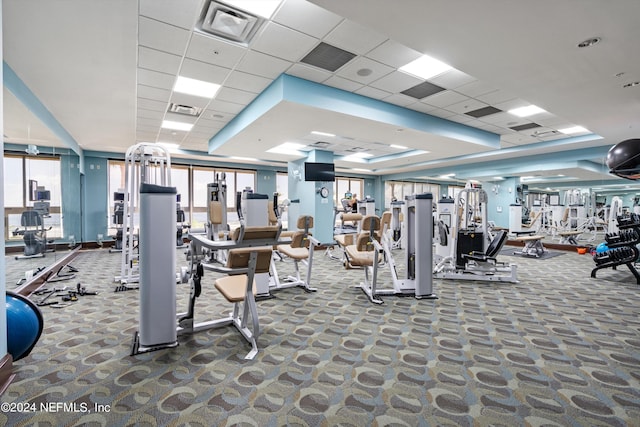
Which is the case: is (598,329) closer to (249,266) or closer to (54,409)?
(249,266)

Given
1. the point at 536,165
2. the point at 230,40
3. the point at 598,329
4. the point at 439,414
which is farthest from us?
the point at 536,165

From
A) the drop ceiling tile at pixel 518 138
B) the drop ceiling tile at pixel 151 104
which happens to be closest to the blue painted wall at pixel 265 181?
the drop ceiling tile at pixel 151 104

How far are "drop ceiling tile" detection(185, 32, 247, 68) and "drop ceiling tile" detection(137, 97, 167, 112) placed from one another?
2.04m

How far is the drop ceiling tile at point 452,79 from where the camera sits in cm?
455

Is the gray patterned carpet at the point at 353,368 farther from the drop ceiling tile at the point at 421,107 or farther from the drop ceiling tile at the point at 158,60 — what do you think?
the drop ceiling tile at the point at 421,107

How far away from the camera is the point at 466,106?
594 cm

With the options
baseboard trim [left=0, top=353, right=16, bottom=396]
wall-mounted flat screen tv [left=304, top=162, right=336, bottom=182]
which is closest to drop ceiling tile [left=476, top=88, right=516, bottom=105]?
wall-mounted flat screen tv [left=304, top=162, right=336, bottom=182]

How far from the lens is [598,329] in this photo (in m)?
3.17

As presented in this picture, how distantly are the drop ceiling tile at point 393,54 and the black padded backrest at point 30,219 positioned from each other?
18.3ft

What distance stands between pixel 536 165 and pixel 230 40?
1109cm

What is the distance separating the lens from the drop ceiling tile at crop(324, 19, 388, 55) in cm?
343

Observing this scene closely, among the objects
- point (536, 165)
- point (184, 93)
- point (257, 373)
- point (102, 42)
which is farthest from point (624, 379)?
point (536, 165)

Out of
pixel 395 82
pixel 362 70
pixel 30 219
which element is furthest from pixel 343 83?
pixel 30 219

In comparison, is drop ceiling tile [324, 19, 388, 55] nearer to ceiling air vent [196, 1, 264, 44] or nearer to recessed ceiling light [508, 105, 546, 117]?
ceiling air vent [196, 1, 264, 44]
